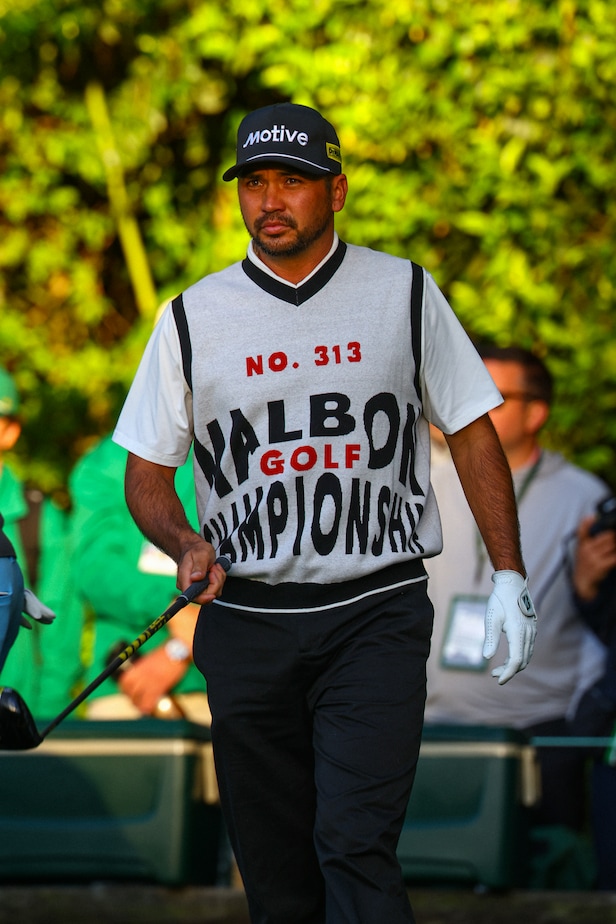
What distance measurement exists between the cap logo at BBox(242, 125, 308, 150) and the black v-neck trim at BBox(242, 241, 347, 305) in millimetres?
263

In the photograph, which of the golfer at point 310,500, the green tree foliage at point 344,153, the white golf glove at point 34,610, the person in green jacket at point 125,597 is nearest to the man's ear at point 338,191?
the golfer at point 310,500

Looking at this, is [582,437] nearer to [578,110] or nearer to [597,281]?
[597,281]

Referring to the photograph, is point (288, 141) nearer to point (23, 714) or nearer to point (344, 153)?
point (23, 714)

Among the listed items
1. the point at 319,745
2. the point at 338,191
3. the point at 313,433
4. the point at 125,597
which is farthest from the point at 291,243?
the point at 125,597

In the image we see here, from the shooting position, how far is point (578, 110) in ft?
21.8

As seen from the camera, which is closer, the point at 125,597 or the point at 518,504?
the point at 125,597

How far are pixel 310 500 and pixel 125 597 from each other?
1854 mm

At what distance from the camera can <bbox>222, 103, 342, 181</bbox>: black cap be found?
11.0 ft

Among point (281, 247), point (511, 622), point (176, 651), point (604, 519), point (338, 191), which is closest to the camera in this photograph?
point (511, 622)

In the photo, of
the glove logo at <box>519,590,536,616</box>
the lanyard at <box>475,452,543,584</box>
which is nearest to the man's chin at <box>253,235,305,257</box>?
the glove logo at <box>519,590,536,616</box>

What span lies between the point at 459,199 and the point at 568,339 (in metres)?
0.79

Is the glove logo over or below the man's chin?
below

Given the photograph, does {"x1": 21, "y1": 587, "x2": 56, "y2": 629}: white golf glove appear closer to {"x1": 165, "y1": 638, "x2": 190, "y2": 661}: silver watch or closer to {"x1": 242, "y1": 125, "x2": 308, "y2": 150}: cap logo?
{"x1": 242, "y1": 125, "x2": 308, "y2": 150}: cap logo

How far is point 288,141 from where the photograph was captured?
338 cm
